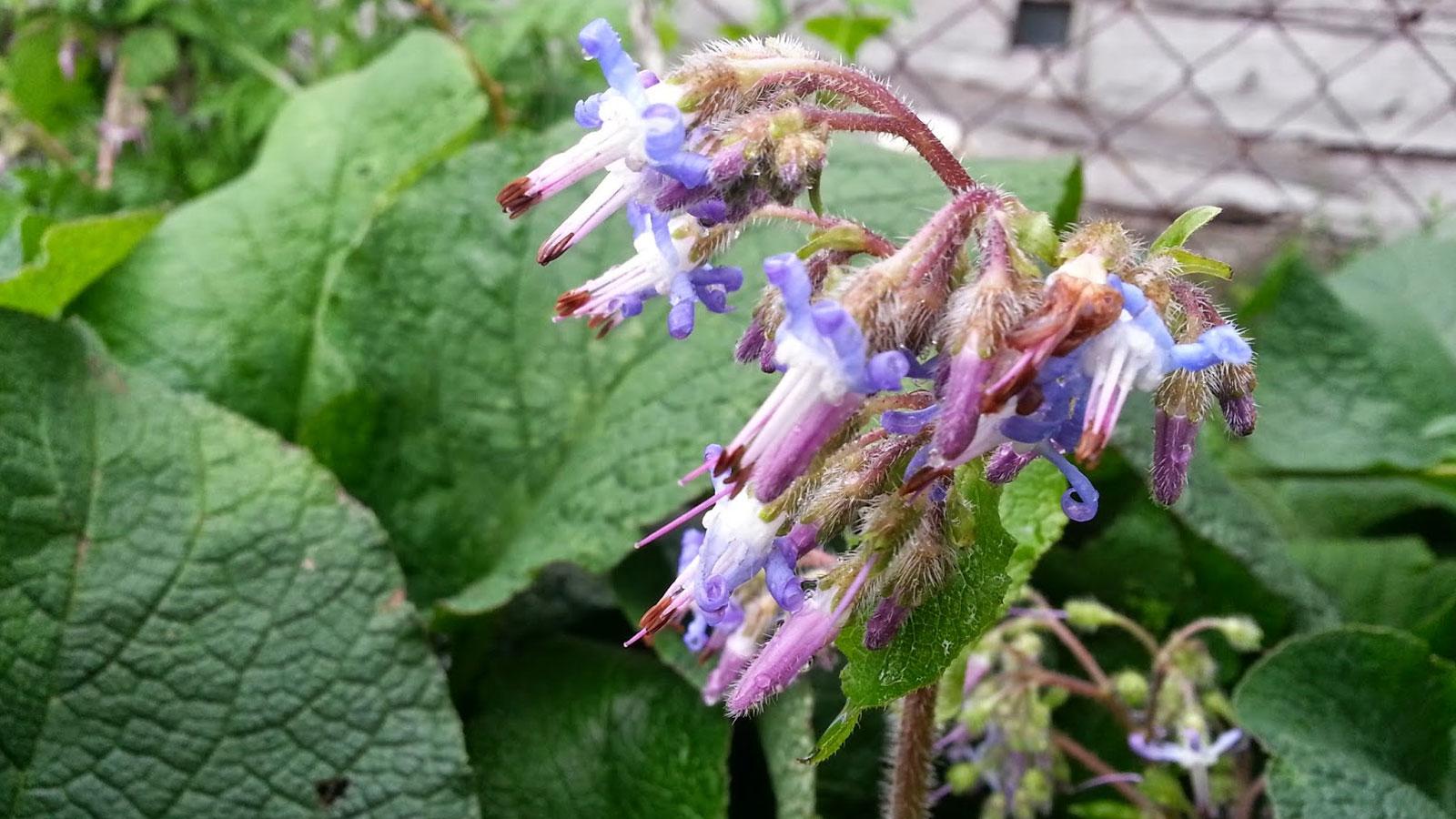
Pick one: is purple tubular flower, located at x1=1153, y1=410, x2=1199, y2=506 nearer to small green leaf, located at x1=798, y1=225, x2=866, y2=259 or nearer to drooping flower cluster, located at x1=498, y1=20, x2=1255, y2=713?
drooping flower cluster, located at x1=498, y1=20, x2=1255, y2=713

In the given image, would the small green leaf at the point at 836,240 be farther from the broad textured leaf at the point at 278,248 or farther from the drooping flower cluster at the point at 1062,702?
the broad textured leaf at the point at 278,248

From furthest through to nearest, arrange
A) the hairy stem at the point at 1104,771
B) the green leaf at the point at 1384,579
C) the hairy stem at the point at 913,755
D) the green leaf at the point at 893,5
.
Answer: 1. the green leaf at the point at 893,5
2. the green leaf at the point at 1384,579
3. the hairy stem at the point at 1104,771
4. the hairy stem at the point at 913,755

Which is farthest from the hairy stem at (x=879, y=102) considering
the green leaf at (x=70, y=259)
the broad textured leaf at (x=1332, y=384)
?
the broad textured leaf at (x=1332, y=384)

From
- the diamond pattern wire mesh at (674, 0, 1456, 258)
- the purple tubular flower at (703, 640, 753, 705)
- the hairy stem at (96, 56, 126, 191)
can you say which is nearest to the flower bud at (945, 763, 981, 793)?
the purple tubular flower at (703, 640, 753, 705)

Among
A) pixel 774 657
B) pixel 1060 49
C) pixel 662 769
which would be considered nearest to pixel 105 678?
pixel 662 769

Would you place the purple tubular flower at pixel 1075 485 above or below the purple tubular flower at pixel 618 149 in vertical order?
below

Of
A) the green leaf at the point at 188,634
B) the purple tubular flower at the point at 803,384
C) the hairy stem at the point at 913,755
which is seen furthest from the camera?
the green leaf at the point at 188,634
